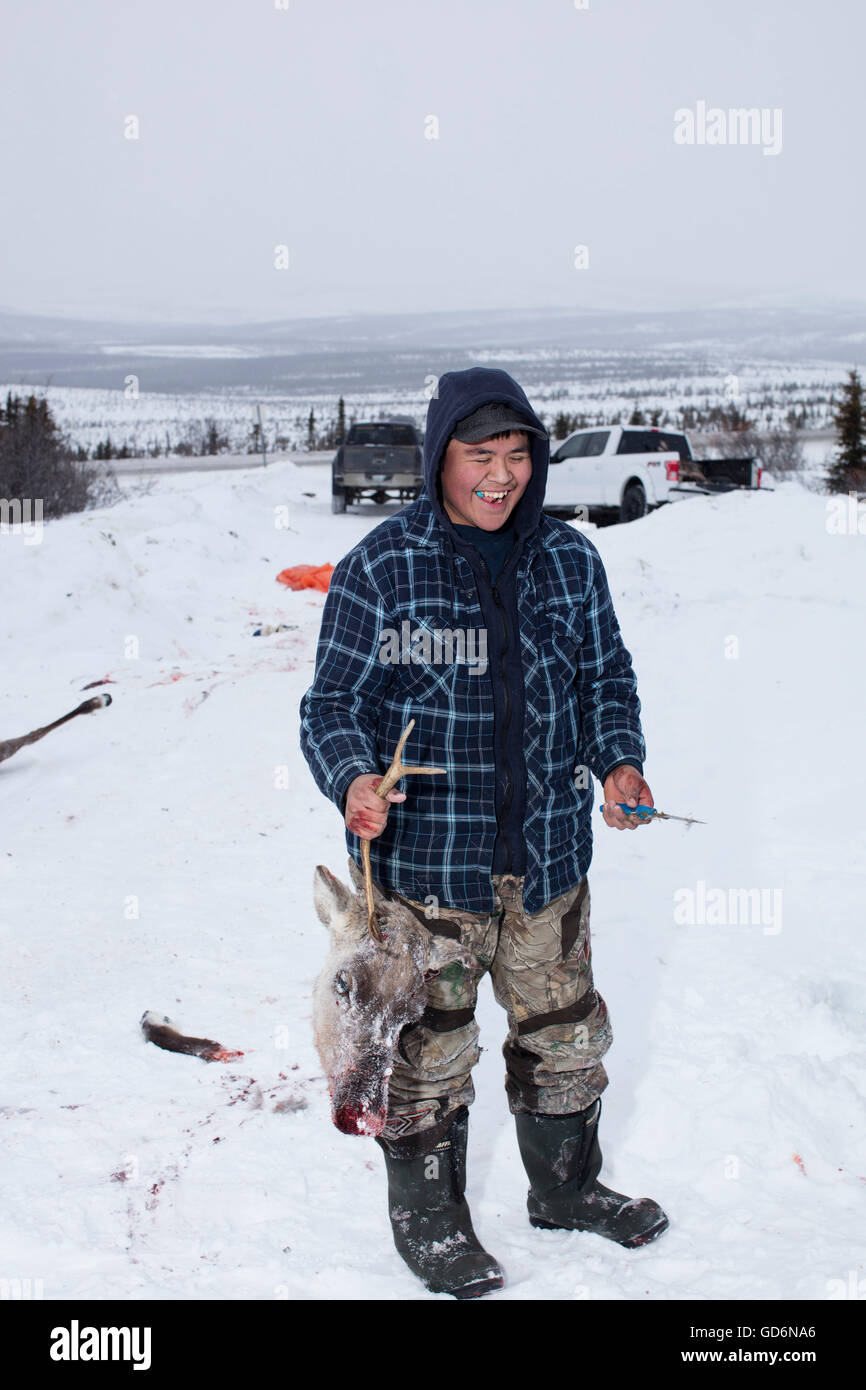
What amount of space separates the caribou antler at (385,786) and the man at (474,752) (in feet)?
0.26

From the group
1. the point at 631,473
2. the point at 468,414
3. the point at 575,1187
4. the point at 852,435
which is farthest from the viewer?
the point at 852,435

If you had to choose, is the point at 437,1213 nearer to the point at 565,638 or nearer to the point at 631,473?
the point at 565,638

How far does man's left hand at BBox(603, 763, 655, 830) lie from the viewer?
2455 mm

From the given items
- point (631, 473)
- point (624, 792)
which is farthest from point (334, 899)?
point (631, 473)

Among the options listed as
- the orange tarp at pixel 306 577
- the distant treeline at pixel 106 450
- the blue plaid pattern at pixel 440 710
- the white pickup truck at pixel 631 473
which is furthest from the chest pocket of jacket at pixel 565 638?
the distant treeline at pixel 106 450

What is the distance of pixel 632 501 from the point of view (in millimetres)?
15984

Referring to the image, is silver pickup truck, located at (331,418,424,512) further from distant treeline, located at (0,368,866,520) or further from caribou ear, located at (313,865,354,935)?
caribou ear, located at (313,865,354,935)

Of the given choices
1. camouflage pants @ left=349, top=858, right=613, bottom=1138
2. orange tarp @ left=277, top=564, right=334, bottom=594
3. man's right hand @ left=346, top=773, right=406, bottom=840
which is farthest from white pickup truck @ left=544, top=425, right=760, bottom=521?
man's right hand @ left=346, top=773, right=406, bottom=840

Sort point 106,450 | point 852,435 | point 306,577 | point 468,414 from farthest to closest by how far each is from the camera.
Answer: point 106,450
point 852,435
point 306,577
point 468,414

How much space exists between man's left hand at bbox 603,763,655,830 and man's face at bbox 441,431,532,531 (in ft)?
2.10

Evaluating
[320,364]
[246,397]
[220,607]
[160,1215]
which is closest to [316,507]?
[220,607]

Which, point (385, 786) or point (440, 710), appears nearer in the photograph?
point (385, 786)

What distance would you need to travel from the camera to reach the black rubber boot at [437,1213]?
2459mm

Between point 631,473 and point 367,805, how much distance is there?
1442cm
